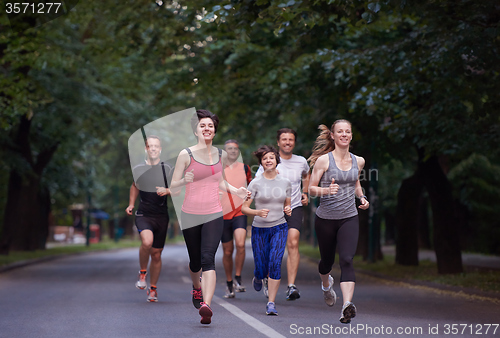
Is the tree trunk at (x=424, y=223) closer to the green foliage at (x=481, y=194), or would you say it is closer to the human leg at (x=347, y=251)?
the green foliage at (x=481, y=194)

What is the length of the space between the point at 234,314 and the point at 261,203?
135cm

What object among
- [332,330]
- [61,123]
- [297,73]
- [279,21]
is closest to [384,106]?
[297,73]

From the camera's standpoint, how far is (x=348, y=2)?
9.71m

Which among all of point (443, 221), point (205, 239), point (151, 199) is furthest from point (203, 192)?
point (443, 221)

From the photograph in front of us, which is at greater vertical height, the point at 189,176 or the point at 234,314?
the point at 189,176

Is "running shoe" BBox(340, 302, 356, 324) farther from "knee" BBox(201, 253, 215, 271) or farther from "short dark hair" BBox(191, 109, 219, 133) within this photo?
"short dark hair" BBox(191, 109, 219, 133)

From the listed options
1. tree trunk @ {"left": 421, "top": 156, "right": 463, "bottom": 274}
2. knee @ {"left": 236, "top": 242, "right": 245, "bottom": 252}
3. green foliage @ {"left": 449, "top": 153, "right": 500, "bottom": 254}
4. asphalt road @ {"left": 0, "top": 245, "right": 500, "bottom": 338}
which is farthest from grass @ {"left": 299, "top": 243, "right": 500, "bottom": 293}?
green foliage @ {"left": 449, "top": 153, "right": 500, "bottom": 254}

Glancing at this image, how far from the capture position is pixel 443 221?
16406 mm

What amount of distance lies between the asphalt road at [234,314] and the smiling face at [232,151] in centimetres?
205

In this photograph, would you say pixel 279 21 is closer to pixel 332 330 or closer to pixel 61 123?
pixel 332 330

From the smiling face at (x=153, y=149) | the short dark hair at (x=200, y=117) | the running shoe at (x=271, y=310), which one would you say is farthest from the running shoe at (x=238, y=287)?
the short dark hair at (x=200, y=117)

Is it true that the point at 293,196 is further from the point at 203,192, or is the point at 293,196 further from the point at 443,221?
the point at 443,221

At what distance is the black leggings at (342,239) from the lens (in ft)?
25.2

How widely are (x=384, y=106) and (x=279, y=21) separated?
499 centimetres
